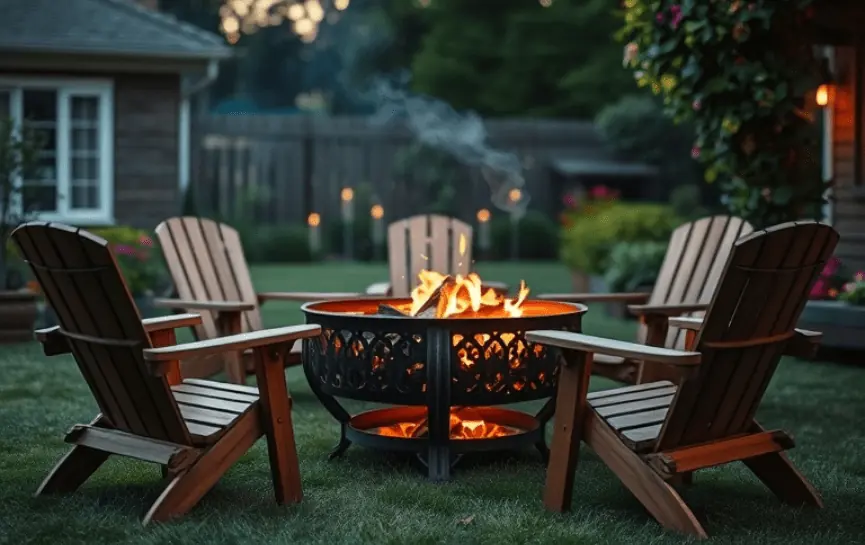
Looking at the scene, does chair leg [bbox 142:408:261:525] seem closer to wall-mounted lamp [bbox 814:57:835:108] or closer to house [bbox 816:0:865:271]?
wall-mounted lamp [bbox 814:57:835:108]

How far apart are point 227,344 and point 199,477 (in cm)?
37

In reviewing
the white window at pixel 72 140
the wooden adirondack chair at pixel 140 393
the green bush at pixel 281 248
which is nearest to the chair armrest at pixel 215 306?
the wooden adirondack chair at pixel 140 393

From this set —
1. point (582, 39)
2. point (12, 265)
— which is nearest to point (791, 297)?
point (12, 265)

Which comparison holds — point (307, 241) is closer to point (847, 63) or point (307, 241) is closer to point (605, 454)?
point (847, 63)

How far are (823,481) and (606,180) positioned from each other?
1254cm

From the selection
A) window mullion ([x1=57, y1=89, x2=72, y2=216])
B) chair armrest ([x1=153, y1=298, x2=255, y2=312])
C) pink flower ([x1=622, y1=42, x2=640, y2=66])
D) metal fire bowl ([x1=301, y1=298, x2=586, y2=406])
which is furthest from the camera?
window mullion ([x1=57, y1=89, x2=72, y2=216])

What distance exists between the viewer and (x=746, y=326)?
3217mm

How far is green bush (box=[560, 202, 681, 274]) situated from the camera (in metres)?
10.1

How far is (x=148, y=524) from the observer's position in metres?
3.25

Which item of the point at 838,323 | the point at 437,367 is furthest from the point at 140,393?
the point at 838,323

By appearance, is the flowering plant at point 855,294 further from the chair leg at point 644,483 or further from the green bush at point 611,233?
the chair leg at point 644,483

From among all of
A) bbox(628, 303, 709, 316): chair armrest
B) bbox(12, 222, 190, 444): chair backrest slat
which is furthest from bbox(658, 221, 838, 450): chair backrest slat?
bbox(12, 222, 190, 444): chair backrest slat

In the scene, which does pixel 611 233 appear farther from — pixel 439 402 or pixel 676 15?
pixel 439 402

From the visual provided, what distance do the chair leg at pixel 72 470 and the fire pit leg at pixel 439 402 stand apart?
3.35 feet
